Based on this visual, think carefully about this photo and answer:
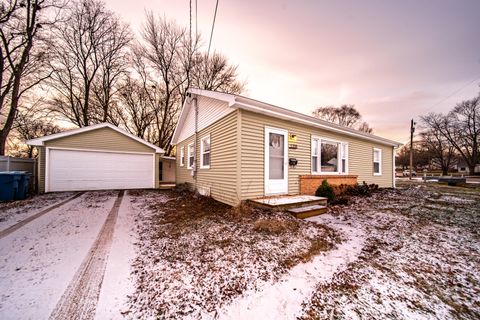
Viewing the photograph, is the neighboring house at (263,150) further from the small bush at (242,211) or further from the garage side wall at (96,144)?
the garage side wall at (96,144)

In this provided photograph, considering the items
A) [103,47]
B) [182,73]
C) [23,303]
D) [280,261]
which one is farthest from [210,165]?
[103,47]

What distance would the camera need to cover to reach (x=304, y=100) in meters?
11.9

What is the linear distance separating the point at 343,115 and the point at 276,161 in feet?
86.3

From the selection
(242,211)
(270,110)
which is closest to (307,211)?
(242,211)

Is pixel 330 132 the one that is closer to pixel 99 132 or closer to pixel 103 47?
pixel 99 132

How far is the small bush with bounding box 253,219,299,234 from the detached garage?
30.8 ft

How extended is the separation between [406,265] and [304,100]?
10954 millimetres

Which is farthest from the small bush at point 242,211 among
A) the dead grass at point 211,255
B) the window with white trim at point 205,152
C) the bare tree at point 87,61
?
the bare tree at point 87,61

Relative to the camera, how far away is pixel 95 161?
32.1 ft

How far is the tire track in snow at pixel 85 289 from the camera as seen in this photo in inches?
66.4

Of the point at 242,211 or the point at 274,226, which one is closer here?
the point at 274,226

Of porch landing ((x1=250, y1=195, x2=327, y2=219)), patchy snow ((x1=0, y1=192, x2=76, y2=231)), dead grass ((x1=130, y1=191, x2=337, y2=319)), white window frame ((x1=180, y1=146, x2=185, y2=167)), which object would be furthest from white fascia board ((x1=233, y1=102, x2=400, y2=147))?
white window frame ((x1=180, y1=146, x2=185, y2=167))

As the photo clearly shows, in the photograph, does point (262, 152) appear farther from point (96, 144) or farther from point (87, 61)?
point (87, 61)

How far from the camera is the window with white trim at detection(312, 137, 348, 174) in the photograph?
7.14 m
